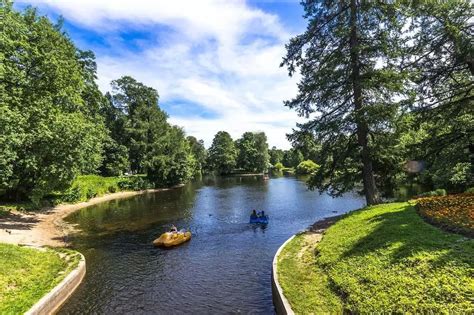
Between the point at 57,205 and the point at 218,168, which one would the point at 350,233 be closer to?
the point at 57,205

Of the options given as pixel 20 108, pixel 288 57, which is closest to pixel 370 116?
pixel 288 57

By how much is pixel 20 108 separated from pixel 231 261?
1806cm

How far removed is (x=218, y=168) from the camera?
123m

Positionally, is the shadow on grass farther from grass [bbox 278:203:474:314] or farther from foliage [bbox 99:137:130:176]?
foliage [bbox 99:137:130:176]

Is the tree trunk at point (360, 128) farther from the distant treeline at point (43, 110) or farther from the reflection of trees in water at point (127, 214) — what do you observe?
the distant treeline at point (43, 110)

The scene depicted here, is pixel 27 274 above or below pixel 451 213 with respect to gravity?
below

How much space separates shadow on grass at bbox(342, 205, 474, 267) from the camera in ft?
31.3

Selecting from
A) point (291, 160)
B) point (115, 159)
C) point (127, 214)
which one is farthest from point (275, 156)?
point (127, 214)

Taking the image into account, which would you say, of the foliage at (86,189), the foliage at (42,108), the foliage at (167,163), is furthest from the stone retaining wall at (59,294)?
the foliage at (167,163)

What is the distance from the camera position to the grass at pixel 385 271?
820cm

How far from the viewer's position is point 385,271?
999 centimetres

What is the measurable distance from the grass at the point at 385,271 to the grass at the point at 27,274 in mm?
9472

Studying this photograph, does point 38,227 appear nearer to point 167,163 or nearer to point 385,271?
point 385,271

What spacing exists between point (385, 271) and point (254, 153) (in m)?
107
